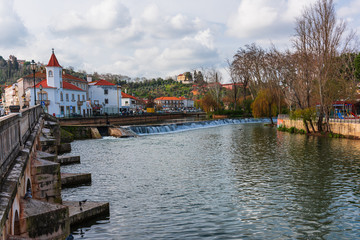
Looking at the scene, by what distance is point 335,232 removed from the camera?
9.65 metres

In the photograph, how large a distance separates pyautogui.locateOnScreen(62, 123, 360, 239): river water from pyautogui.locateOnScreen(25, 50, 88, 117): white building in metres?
41.4

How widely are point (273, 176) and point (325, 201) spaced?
4.32 m

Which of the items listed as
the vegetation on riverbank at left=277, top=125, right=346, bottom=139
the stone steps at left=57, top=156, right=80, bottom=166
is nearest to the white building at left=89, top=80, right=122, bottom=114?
the vegetation on riverbank at left=277, top=125, right=346, bottom=139

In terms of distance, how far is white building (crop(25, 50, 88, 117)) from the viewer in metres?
60.3

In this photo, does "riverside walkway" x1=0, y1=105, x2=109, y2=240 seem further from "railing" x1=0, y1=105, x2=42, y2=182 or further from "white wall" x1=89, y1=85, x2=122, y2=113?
"white wall" x1=89, y1=85, x2=122, y2=113

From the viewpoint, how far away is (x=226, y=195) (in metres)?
13.4

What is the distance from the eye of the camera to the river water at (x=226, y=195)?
995 centimetres

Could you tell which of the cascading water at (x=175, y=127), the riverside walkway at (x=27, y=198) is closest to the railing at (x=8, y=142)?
the riverside walkway at (x=27, y=198)

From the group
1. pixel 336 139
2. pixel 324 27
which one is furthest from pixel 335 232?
pixel 324 27

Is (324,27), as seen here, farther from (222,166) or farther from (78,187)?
(78,187)

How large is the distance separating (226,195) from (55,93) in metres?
55.5

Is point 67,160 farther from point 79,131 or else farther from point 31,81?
point 31,81

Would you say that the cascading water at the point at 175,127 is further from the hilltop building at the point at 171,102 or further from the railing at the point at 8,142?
the hilltop building at the point at 171,102

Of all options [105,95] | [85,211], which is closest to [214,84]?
[105,95]
